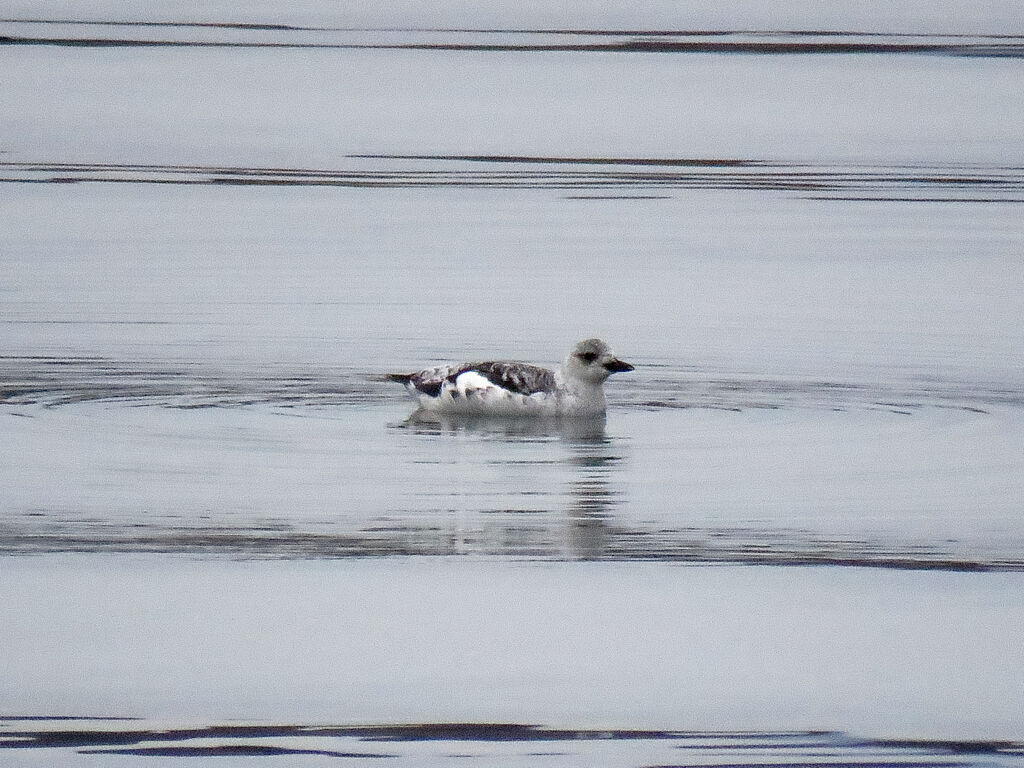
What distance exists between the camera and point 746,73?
24812 mm

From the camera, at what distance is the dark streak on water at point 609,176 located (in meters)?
18.1

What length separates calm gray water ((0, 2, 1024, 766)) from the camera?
842 centimetres

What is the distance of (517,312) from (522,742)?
23.9ft

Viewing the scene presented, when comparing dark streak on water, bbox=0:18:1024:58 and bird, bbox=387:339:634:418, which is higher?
dark streak on water, bbox=0:18:1024:58

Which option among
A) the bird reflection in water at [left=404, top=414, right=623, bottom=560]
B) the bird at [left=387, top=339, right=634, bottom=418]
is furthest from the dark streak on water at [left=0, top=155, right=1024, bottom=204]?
the bird reflection in water at [left=404, top=414, right=623, bottom=560]

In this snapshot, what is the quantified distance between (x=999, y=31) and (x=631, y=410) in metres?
19.0

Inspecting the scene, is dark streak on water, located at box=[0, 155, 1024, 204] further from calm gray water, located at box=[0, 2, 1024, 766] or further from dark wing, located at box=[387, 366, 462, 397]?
dark wing, located at box=[387, 366, 462, 397]

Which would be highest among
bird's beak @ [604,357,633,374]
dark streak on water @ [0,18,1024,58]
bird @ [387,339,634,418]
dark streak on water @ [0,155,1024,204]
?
dark streak on water @ [0,18,1024,58]

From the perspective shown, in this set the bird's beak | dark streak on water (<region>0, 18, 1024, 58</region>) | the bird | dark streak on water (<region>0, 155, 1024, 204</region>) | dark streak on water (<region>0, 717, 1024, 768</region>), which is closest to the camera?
dark streak on water (<region>0, 717, 1024, 768</region>)

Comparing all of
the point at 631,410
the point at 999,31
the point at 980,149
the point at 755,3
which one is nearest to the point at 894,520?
the point at 631,410

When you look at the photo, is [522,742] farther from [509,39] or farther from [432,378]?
[509,39]

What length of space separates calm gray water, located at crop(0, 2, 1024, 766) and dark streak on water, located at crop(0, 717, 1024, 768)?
0.02m

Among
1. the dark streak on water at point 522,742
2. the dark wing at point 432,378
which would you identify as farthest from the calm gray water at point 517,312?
the dark wing at point 432,378

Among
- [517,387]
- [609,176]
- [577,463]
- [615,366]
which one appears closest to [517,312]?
[615,366]
